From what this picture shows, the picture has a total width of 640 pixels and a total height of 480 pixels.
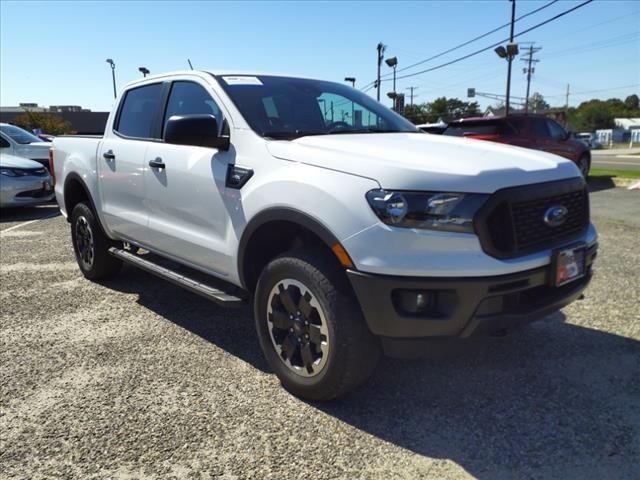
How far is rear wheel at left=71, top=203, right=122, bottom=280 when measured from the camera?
4.88m

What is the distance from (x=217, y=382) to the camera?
10.1 feet

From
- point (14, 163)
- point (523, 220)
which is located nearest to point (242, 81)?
A: point (523, 220)

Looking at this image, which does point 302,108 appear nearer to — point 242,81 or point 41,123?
point 242,81

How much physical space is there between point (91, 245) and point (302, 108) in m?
2.72

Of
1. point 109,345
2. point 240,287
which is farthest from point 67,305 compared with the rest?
point 240,287

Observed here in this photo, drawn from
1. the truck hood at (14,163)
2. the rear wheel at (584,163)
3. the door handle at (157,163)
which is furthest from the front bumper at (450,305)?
the rear wheel at (584,163)

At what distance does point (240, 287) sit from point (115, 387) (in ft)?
3.07

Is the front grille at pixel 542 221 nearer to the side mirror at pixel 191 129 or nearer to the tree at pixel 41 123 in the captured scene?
the side mirror at pixel 191 129

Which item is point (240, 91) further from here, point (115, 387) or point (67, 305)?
point (67, 305)

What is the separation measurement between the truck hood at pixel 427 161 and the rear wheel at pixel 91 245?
270 centimetres

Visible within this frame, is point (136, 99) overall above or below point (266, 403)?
above

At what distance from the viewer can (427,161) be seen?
2.47m

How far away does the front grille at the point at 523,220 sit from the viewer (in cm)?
234

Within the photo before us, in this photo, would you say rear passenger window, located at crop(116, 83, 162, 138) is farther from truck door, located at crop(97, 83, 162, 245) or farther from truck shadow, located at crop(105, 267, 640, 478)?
truck shadow, located at crop(105, 267, 640, 478)
